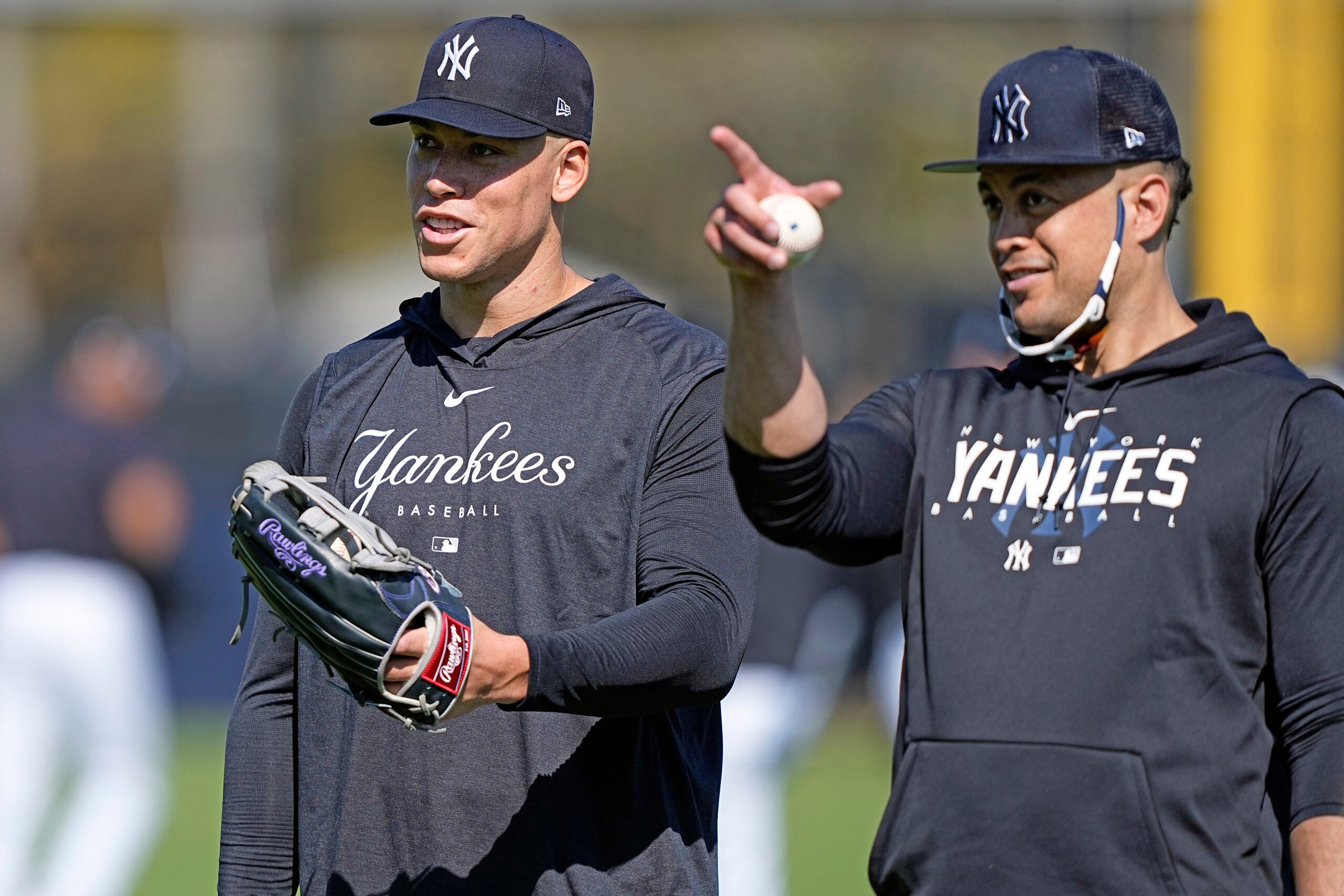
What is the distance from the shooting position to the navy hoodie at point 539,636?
2662mm

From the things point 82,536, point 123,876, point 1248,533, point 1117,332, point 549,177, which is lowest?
point 123,876

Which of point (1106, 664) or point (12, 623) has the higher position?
point (1106, 664)

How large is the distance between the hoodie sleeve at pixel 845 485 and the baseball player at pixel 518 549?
31 cm

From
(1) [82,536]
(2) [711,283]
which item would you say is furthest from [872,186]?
(1) [82,536]

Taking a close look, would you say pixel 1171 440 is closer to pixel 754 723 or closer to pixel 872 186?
pixel 754 723

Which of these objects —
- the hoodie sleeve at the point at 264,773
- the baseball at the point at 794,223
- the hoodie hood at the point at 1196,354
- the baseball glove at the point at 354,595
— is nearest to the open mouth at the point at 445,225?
the hoodie sleeve at the point at 264,773

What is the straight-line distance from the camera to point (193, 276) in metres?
17.9

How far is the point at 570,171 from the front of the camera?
9.94ft

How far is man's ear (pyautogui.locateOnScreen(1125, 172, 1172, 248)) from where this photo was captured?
8.30ft

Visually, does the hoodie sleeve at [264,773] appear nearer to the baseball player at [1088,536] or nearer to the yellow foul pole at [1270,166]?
the baseball player at [1088,536]

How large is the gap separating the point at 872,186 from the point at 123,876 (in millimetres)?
15028

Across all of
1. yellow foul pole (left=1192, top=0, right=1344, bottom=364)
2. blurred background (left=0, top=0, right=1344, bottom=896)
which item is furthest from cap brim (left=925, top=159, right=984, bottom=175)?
yellow foul pole (left=1192, top=0, right=1344, bottom=364)

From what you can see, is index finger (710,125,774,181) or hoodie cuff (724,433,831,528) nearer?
index finger (710,125,774,181)

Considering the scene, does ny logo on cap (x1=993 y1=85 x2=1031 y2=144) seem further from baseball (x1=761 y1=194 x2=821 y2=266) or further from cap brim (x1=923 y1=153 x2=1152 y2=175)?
baseball (x1=761 y1=194 x2=821 y2=266)
